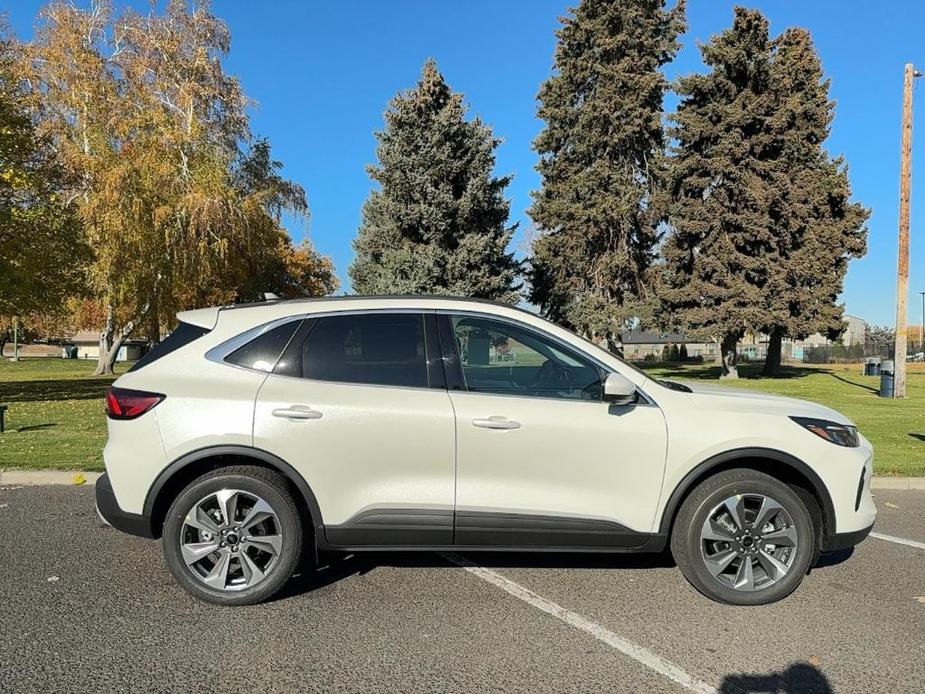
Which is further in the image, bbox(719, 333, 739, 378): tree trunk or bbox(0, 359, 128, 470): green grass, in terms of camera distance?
bbox(719, 333, 739, 378): tree trunk

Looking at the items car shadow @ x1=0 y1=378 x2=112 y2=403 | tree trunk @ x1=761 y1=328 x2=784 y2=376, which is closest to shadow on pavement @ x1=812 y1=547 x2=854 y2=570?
car shadow @ x1=0 y1=378 x2=112 y2=403

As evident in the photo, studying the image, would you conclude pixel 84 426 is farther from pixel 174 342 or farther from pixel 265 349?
pixel 265 349

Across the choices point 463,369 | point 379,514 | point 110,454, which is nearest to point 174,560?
point 110,454

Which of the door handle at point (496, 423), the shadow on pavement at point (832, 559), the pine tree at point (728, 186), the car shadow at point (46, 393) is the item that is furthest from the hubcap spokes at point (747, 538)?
the pine tree at point (728, 186)

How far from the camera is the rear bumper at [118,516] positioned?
394cm

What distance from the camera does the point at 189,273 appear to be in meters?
24.0

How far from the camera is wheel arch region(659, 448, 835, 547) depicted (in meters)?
3.96

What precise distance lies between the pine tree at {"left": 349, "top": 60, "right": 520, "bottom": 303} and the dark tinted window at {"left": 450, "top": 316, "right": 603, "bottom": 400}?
69.3 feet

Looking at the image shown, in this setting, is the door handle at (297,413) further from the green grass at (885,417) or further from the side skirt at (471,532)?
the green grass at (885,417)

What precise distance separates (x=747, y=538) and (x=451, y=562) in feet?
6.50

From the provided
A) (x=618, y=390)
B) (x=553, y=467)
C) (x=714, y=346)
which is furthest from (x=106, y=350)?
(x=714, y=346)

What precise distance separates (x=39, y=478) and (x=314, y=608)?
4.80m

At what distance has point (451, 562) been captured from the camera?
4801 millimetres

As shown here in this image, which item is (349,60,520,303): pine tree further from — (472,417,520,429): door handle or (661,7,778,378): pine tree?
(472,417,520,429): door handle
